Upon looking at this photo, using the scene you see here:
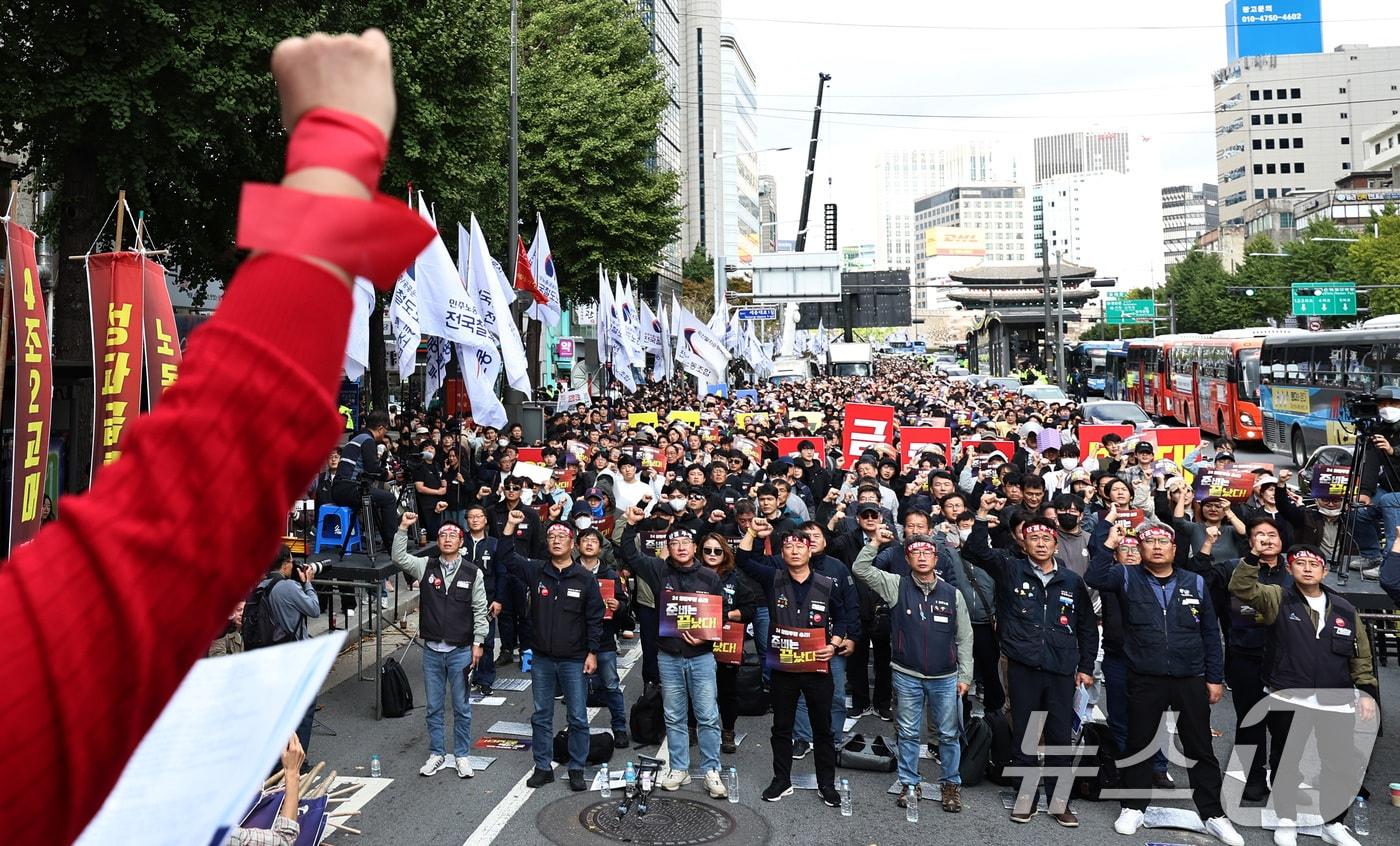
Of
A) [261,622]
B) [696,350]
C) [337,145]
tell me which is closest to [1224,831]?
[261,622]

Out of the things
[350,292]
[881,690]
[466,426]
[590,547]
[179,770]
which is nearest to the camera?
[350,292]

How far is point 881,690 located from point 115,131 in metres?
12.2

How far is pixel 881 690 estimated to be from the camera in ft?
35.7

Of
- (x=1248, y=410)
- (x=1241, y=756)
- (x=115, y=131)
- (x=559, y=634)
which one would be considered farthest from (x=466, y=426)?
(x=1248, y=410)

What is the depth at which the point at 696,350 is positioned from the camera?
109 feet

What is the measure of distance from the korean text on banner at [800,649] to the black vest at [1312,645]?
310cm

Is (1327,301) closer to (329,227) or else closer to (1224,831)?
(1224,831)

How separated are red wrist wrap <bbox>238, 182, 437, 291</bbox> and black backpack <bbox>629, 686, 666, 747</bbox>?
927 cm

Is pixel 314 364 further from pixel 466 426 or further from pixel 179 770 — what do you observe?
pixel 466 426

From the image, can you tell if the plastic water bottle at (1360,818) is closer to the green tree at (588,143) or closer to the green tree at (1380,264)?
the green tree at (588,143)

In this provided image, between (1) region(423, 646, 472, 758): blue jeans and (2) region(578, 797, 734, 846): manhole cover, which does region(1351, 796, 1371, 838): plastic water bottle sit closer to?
(2) region(578, 797, 734, 846): manhole cover

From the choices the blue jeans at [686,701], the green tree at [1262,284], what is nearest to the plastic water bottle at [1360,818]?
the blue jeans at [686,701]

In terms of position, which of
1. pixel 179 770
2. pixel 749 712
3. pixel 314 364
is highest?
pixel 314 364

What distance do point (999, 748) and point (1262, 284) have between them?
68.0m
